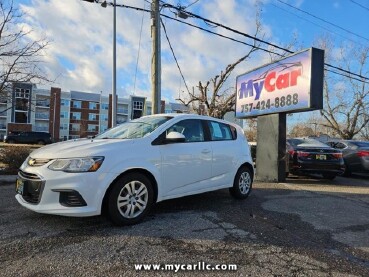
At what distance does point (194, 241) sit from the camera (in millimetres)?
4359

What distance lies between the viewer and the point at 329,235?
4.93m

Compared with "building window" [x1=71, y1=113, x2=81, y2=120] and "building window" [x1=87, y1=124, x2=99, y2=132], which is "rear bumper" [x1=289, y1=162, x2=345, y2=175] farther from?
"building window" [x1=71, y1=113, x2=81, y2=120]

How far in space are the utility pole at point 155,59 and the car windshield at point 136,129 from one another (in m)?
5.66

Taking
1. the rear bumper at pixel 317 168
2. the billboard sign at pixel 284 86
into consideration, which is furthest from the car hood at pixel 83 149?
the rear bumper at pixel 317 168

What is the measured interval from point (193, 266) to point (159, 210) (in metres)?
2.37

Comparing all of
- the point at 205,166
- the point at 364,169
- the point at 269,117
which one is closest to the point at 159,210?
the point at 205,166

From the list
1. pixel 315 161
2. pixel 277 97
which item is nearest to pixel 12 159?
pixel 277 97

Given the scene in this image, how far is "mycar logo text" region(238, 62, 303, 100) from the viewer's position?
9.97 meters

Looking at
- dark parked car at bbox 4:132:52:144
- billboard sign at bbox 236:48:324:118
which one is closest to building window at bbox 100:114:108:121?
dark parked car at bbox 4:132:52:144

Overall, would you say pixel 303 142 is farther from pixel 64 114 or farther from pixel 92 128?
pixel 92 128

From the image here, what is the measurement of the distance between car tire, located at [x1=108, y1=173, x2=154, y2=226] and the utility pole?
7.08 metres

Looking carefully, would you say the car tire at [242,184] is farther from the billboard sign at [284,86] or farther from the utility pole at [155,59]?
the utility pole at [155,59]

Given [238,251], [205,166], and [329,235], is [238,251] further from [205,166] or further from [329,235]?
[205,166]

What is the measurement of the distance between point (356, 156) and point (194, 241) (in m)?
10.9
